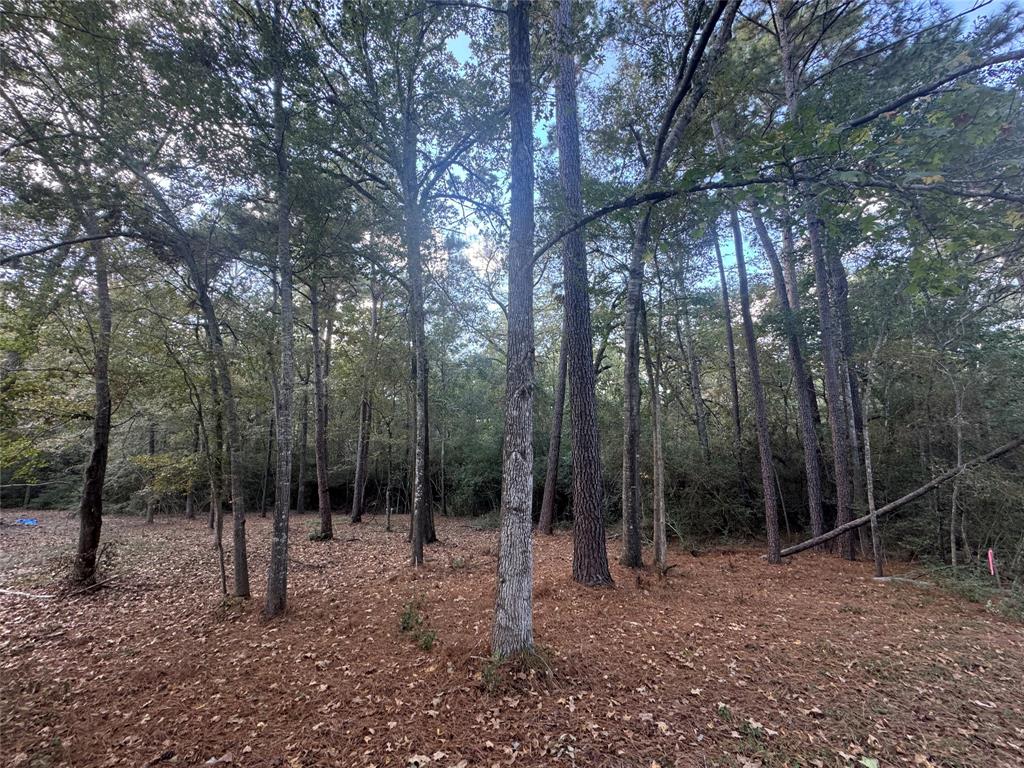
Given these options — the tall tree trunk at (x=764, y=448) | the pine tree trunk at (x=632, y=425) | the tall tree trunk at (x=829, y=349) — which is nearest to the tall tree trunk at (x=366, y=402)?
the pine tree trunk at (x=632, y=425)

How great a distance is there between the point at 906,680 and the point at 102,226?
10583mm

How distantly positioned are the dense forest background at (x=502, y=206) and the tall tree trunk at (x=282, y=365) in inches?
1.6

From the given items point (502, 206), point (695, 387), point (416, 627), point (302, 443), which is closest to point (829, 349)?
point (695, 387)

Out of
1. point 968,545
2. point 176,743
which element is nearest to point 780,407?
point 968,545

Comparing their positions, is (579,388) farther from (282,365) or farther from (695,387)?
(695,387)

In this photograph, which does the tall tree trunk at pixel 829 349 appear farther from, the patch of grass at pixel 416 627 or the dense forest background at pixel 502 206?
the patch of grass at pixel 416 627

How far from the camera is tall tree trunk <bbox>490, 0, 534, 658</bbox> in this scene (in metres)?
3.52

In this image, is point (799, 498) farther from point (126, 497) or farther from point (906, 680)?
point (126, 497)

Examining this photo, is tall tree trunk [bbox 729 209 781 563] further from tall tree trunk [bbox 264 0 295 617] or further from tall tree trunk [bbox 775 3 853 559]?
tall tree trunk [bbox 264 0 295 617]

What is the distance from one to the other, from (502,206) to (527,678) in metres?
6.55

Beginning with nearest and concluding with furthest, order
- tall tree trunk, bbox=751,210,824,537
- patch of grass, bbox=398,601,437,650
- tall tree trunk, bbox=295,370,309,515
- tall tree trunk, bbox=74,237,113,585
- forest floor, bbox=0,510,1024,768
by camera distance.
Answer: forest floor, bbox=0,510,1024,768 → patch of grass, bbox=398,601,437,650 → tall tree trunk, bbox=74,237,113,585 → tall tree trunk, bbox=751,210,824,537 → tall tree trunk, bbox=295,370,309,515

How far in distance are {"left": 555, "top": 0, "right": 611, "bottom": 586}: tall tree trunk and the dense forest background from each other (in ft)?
0.59

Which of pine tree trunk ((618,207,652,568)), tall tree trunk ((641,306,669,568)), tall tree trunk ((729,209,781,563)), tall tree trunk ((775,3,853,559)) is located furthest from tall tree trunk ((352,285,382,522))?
tall tree trunk ((775,3,853,559))

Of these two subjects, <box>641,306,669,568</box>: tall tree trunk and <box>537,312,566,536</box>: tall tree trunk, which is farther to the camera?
<box>537,312,566,536</box>: tall tree trunk
